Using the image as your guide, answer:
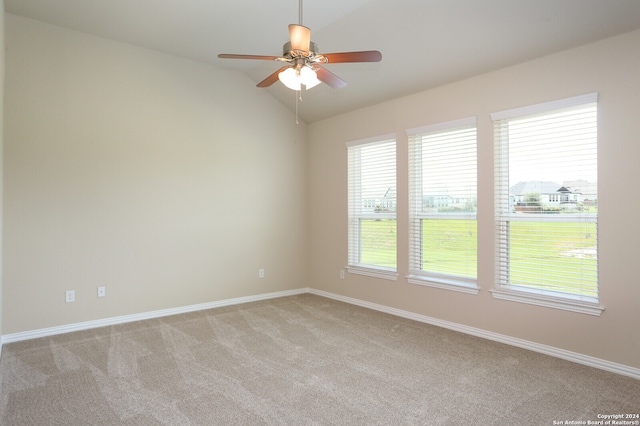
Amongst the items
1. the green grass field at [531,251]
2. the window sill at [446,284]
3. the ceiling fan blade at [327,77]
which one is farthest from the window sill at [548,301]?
the ceiling fan blade at [327,77]

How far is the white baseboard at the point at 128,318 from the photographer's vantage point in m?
3.82

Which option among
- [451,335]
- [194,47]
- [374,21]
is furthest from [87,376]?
[374,21]

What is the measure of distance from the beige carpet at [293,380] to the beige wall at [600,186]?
0.87 ft

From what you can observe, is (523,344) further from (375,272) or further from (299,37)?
(299,37)

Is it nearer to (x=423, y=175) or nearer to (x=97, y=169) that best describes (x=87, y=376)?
(x=97, y=169)

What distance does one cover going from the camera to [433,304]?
4312 mm

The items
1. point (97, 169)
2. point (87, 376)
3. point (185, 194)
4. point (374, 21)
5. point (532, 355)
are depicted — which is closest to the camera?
point (87, 376)

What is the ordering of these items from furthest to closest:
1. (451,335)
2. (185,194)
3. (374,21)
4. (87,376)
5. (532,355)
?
(185,194) < (451,335) < (374,21) < (532,355) < (87,376)

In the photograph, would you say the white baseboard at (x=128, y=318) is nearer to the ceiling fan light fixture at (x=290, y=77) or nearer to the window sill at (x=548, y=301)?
the window sill at (x=548, y=301)

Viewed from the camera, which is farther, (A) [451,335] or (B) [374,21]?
(A) [451,335]

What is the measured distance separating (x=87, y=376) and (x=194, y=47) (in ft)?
11.6

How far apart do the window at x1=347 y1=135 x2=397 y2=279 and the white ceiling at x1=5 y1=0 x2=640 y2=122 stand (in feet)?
2.60

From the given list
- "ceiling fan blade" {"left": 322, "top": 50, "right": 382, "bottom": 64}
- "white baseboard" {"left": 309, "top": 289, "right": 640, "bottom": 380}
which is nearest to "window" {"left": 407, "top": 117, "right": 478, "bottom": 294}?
"white baseboard" {"left": 309, "top": 289, "right": 640, "bottom": 380}

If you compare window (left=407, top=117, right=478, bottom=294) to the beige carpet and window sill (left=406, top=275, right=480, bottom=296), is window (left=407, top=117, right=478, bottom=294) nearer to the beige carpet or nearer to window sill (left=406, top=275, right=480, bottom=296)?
window sill (left=406, top=275, right=480, bottom=296)
